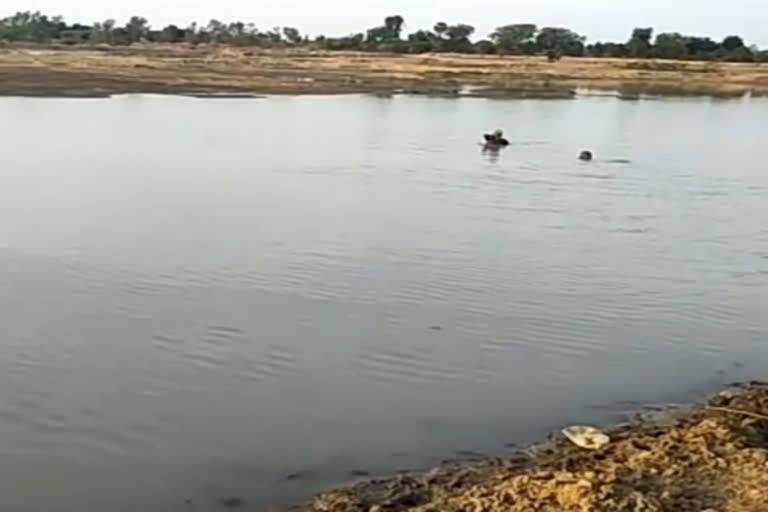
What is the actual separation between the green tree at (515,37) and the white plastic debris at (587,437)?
4108 inches

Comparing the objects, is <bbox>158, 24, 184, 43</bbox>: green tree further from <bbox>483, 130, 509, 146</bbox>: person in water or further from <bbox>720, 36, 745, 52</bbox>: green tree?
<bbox>483, 130, 509, 146</bbox>: person in water

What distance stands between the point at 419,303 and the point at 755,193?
13.4 m

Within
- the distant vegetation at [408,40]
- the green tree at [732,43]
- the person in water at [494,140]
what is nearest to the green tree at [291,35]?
the distant vegetation at [408,40]

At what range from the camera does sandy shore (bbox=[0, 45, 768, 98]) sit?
164 ft

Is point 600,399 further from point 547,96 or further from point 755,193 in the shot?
point 547,96

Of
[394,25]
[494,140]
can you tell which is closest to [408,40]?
[394,25]

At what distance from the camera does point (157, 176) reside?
21016 millimetres

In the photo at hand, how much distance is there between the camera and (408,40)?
115062 millimetres

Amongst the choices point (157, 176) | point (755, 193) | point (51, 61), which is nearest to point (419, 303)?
point (157, 176)

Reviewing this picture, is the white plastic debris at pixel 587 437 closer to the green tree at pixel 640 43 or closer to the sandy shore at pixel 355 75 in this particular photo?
the sandy shore at pixel 355 75

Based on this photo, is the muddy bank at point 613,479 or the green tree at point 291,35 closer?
the muddy bank at point 613,479

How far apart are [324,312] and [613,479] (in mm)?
5102

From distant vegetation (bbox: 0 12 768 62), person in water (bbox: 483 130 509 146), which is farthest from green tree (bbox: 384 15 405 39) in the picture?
person in water (bbox: 483 130 509 146)

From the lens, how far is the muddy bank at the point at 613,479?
6480 millimetres
